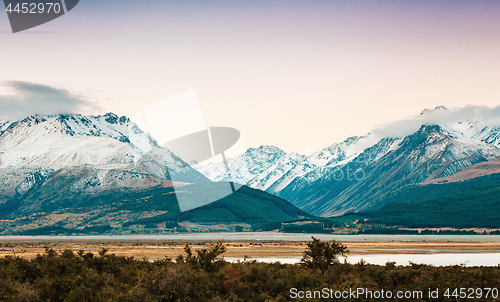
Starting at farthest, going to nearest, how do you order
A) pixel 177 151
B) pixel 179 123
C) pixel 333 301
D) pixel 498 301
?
pixel 177 151 < pixel 179 123 < pixel 333 301 < pixel 498 301

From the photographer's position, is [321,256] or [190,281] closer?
[190,281]

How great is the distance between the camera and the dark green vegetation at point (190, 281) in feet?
109

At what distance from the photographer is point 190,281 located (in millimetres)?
34188

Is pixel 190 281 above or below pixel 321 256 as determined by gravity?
above

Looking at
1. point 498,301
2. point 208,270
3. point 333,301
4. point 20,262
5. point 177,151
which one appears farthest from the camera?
point 177,151

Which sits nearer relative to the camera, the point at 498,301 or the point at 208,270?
the point at 498,301

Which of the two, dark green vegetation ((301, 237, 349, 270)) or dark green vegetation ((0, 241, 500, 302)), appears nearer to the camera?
dark green vegetation ((0, 241, 500, 302))

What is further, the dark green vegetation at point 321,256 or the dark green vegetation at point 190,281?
the dark green vegetation at point 321,256

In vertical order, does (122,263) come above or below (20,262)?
below

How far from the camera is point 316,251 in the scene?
5581 cm

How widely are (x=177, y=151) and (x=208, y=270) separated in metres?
20.1

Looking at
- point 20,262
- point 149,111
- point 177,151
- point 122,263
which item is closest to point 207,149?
point 177,151

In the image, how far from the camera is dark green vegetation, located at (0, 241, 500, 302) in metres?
33.2

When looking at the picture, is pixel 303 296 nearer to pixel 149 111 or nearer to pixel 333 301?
pixel 333 301
